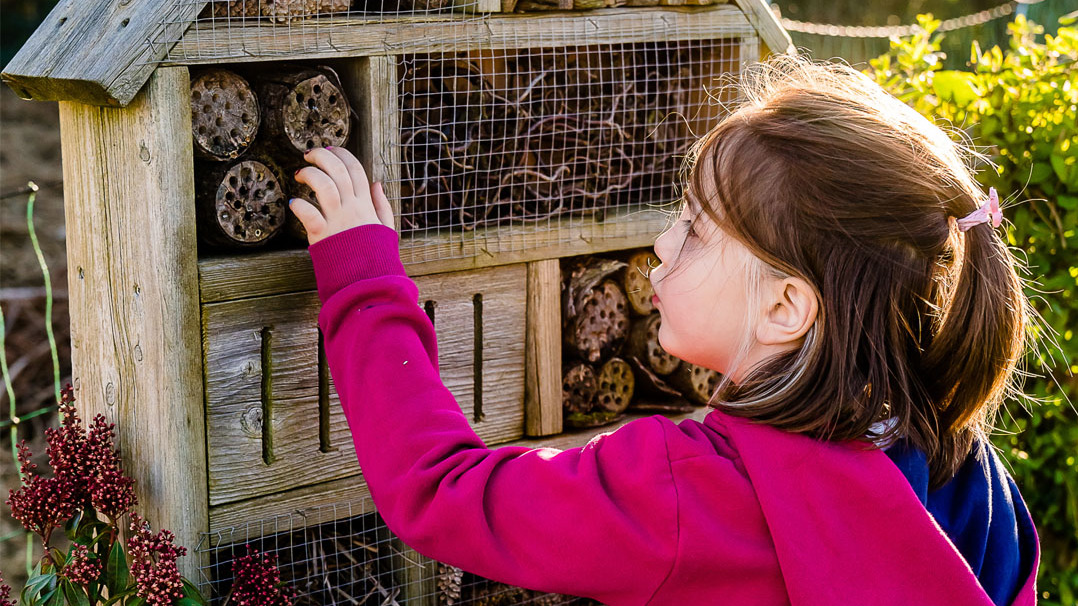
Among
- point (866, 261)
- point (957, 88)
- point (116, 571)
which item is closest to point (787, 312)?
point (866, 261)

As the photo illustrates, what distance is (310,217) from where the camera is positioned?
1.77 meters

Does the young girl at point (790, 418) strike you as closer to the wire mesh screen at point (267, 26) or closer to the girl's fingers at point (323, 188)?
the girl's fingers at point (323, 188)

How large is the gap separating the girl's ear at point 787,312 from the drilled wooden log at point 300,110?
34.0 inches

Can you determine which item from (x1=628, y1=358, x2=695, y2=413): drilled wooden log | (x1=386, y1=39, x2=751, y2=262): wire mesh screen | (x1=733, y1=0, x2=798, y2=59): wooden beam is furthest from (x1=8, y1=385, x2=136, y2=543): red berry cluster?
(x1=733, y1=0, x2=798, y2=59): wooden beam

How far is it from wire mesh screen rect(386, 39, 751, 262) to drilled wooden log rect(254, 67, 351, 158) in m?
0.12

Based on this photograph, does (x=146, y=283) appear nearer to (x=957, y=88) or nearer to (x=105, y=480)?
(x=105, y=480)

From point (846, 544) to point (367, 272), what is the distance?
856 mm

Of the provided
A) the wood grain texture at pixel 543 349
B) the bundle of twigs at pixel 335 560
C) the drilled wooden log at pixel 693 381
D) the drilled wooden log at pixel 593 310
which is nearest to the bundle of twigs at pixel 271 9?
the wood grain texture at pixel 543 349

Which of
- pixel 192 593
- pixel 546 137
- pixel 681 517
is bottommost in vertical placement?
pixel 192 593

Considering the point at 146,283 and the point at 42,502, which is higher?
the point at 146,283

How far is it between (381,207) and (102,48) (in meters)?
0.51

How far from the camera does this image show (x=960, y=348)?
1.55 meters

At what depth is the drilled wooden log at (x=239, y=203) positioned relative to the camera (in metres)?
1.80

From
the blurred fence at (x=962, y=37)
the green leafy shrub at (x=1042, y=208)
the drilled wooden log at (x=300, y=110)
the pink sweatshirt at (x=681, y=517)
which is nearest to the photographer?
the pink sweatshirt at (x=681, y=517)
